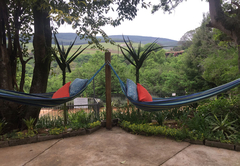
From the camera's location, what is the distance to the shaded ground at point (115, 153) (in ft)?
7.30

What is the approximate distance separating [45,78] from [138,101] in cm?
197

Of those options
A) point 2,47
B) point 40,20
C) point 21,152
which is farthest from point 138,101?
point 2,47

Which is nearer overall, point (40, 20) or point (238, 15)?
point (40, 20)

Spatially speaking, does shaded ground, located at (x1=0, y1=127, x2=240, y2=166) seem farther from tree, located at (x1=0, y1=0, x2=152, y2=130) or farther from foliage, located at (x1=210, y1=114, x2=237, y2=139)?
tree, located at (x1=0, y1=0, x2=152, y2=130)

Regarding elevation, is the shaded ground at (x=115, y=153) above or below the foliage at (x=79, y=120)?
below

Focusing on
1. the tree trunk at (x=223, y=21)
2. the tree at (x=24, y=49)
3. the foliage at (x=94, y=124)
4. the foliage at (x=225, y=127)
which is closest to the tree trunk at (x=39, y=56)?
the tree at (x=24, y=49)

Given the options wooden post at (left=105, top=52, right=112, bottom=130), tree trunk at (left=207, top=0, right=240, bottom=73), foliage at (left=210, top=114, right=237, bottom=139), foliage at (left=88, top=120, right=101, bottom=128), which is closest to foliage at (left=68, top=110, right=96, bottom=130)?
foliage at (left=88, top=120, right=101, bottom=128)

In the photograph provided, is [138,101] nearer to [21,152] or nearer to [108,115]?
[108,115]

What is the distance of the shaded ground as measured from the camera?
7.30 feet

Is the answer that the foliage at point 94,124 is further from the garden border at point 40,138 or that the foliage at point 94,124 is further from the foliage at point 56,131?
Answer: the foliage at point 56,131

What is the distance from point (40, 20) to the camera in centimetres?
351

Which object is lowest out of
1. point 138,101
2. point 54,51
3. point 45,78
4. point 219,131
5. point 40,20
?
point 219,131

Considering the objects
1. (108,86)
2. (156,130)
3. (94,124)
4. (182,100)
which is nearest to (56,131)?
(94,124)

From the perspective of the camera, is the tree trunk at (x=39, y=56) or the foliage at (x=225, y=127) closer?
the foliage at (x=225, y=127)
